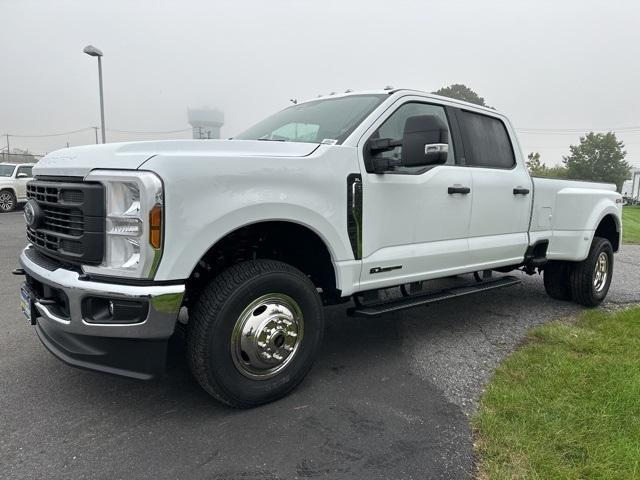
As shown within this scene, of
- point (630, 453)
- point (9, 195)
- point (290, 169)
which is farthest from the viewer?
point (9, 195)

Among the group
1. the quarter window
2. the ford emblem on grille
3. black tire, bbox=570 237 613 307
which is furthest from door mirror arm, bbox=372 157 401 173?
black tire, bbox=570 237 613 307

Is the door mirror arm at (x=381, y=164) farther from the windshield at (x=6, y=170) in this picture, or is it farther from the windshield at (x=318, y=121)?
the windshield at (x=6, y=170)

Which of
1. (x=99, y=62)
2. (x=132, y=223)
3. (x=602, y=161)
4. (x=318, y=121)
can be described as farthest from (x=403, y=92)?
(x=602, y=161)

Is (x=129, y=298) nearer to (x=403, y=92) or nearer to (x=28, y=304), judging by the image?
(x=28, y=304)

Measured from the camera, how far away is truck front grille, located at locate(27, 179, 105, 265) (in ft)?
8.26

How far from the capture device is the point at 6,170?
55.3 ft

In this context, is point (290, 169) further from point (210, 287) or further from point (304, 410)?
point (304, 410)

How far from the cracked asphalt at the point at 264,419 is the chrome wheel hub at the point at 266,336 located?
28 centimetres

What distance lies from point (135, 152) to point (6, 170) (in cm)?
1737

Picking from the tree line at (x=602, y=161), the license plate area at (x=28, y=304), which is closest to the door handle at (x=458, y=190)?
the license plate area at (x=28, y=304)

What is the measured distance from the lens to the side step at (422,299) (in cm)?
352

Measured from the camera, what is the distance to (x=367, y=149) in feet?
11.0

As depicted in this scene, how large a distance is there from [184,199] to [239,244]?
679mm

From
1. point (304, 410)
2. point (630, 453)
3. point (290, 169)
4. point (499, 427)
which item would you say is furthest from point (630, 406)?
point (290, 169)
